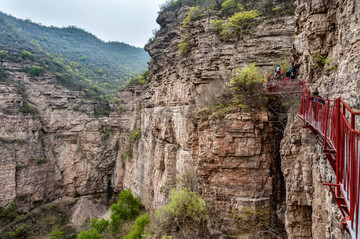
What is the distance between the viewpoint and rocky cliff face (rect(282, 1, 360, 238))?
4.48 m

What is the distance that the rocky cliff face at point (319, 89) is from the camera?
448 cm

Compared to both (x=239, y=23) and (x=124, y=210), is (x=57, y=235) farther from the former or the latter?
(x=239, y=23)

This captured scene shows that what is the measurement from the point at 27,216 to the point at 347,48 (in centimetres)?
3164

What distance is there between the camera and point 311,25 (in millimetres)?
6875

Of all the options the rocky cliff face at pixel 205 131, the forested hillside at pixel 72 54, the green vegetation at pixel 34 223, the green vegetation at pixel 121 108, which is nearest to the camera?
the rocky cliff face at pixel 205 131

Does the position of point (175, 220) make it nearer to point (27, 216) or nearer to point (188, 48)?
point (188, 48)

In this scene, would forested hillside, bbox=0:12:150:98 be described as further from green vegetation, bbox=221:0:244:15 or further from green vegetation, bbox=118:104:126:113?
green vegetation, bbox=221:0:244:15

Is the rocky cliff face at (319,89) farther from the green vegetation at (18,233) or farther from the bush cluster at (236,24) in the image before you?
the green vegetation at (18,233)

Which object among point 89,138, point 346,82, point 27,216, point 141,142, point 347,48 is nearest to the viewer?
point 346,82

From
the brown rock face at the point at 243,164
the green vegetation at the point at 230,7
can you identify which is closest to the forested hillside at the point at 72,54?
the green vegetation at the point at 230,7

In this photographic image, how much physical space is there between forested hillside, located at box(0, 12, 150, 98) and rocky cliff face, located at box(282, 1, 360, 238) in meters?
32.7

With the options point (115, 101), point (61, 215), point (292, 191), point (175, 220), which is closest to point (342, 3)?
point (292, 191)

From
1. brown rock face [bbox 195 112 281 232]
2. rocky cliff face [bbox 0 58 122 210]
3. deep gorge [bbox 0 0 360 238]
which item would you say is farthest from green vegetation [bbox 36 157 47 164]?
brown rock face [bbox 195 112 281 232]

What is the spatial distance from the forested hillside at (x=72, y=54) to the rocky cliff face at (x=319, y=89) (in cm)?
3270
